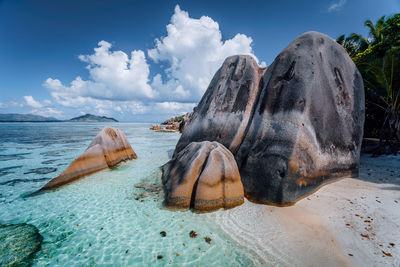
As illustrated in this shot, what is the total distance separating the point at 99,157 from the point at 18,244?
17.6ft

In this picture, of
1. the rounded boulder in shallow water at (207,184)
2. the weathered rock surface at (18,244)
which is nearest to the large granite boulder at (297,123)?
the rounded boulder in shallow water at (207,184)

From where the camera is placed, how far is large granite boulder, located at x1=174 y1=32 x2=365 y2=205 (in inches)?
205

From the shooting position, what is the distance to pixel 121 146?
10609 millimetres

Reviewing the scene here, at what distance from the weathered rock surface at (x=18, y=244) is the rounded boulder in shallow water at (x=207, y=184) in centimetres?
308

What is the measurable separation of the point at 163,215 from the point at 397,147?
52.5ft

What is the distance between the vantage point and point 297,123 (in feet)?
17.8

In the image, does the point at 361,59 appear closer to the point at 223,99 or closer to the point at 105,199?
the point at 223,99

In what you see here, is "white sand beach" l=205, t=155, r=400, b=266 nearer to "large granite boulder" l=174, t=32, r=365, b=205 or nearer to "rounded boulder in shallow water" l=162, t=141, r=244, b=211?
"rounded boulder in shallow water" l=162, t=141, r=244, b=211

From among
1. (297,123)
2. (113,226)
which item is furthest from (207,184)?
(297,123)

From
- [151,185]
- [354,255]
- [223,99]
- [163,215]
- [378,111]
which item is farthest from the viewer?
[378,111]

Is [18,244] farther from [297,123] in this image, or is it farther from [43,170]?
[297,123]

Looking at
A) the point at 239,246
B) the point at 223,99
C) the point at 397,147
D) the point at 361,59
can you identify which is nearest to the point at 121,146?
the point at 223,99

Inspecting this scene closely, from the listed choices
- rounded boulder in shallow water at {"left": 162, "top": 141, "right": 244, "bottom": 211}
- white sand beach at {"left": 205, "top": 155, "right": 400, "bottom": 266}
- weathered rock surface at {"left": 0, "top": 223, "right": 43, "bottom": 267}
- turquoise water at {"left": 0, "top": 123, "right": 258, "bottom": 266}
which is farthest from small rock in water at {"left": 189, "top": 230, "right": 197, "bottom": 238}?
weathered rock surface at {"left": 0, "top": 223, "right": 43, "bottom": 267}

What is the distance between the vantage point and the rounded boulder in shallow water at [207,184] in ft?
16.1
